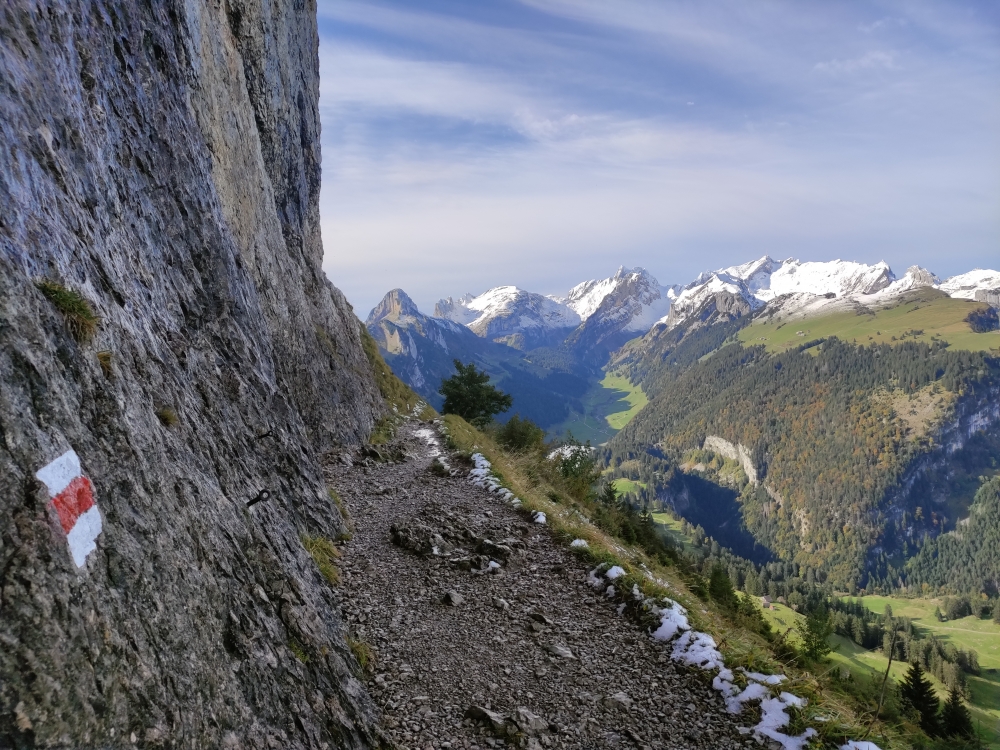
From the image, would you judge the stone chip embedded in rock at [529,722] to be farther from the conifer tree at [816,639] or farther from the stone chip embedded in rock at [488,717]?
the conifer tree at [816,639]

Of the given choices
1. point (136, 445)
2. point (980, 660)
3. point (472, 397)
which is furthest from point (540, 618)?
point (980, 660)

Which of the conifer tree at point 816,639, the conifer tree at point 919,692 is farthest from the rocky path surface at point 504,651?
the conifer tree at point 919,692

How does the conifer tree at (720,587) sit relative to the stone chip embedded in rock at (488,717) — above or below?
below

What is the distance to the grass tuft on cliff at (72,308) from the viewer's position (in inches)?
213

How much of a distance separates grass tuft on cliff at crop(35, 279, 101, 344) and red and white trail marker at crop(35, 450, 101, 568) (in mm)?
1578

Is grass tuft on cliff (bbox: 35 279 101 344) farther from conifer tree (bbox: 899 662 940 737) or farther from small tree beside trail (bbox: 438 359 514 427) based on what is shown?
conifer tree (bbox: 899 662 940 737)

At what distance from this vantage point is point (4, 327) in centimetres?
452

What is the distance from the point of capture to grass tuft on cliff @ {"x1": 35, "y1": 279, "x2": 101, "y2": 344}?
17.7 ft

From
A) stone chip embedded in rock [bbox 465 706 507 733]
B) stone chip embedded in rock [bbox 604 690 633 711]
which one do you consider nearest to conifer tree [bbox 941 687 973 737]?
stone chip embedded in rock [bbox 604 690 633 711]

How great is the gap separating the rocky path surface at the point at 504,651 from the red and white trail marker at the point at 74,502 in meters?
5.80

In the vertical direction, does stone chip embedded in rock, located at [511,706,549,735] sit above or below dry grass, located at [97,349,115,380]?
below

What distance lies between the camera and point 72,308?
554 cm

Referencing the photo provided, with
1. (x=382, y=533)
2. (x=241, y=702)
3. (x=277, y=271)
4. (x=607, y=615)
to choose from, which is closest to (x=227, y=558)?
(x=241, y=702)

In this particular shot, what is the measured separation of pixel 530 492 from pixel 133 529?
19078mm
